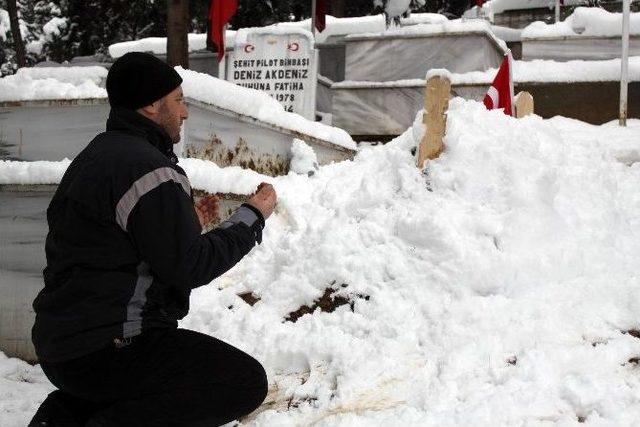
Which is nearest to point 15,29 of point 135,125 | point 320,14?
point 320,14

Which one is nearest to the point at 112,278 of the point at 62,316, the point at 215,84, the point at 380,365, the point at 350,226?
the point at 62,316

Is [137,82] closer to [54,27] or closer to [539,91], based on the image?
[539,91]

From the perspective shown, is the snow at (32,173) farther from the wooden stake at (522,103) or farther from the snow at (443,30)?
the snow at (443,30)

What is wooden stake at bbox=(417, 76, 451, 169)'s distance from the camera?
427cm

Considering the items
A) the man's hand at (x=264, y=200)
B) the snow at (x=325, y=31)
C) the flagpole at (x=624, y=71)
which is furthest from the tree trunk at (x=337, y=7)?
the man's hand at (x=264, y=200)

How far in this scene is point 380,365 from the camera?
3.35m

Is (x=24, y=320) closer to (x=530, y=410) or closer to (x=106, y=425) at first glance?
(x=106, y=425)

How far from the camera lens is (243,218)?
8.71 ft

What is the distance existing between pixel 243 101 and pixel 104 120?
1203 millimetres

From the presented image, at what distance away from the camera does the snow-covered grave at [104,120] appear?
5164mm

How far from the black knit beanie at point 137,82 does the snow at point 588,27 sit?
8085 mm

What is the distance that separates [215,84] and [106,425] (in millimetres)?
3566

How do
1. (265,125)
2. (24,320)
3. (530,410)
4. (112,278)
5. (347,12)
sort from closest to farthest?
(112,278) < (530,410) < (24,320) < (265,125) < (347,12)

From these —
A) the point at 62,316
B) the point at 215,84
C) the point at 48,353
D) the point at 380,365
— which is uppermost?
the point at 215,84
